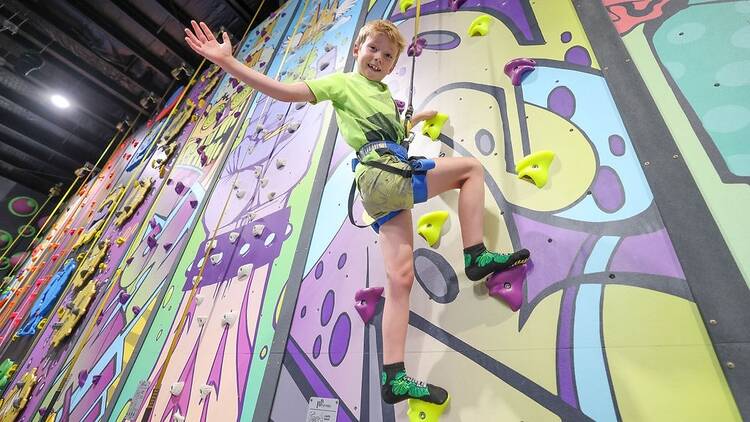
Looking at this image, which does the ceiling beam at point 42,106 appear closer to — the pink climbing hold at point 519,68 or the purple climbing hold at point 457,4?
the purple climbing hold at point 457,4

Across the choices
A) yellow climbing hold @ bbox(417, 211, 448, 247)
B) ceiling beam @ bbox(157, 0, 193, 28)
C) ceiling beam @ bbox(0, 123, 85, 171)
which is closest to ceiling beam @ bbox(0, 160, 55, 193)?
ceiling beam @ bbox(0, 123, 85, 171)

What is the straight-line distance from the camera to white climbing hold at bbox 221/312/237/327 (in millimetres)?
1754

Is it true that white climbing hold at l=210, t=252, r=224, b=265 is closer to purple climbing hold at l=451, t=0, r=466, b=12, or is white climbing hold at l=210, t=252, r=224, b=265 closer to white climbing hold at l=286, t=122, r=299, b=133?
white climbing hold at l=286, t=122, r=299, b=133

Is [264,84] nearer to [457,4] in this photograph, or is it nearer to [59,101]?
[457,4]

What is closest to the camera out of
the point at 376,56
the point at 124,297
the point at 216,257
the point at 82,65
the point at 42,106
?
the point at 376,56

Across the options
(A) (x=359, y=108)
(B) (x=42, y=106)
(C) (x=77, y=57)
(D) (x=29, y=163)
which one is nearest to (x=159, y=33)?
(C) (x=77, y=57)

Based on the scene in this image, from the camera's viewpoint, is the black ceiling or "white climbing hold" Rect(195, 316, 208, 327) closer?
"white climbing hold" Rect(195, 316, 208, 327)

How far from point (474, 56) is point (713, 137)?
0.88 meters

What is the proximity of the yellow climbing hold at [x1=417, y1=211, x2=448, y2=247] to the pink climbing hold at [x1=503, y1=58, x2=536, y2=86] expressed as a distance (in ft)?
1.75

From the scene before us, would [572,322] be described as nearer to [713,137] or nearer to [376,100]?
[713,137]

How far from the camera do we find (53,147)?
6648 mm

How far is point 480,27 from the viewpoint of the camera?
5.04 feet

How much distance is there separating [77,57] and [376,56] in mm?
6040

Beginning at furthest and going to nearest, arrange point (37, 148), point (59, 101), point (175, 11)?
1. point (37, 148)
2. point (59, 101)
3. point (175, 11)
